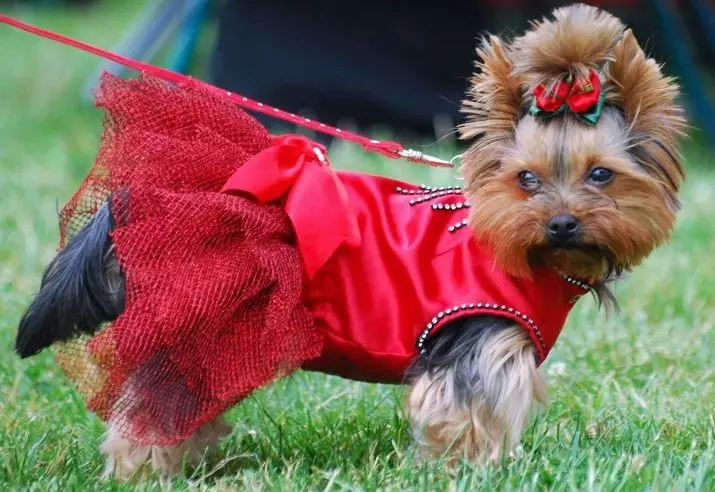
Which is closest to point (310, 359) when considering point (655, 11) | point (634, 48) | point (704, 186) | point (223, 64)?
point (634, 48)

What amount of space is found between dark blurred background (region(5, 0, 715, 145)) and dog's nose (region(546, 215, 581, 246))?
4837 mm

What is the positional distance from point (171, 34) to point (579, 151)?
6.63 m

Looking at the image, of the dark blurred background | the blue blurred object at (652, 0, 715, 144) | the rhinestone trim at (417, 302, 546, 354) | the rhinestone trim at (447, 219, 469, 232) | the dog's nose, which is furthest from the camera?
the blue blurred object at (652, 0, 715, 144)

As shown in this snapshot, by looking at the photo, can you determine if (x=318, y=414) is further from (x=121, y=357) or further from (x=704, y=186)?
(x=704, y=186)

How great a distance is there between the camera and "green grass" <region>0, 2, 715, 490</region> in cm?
290

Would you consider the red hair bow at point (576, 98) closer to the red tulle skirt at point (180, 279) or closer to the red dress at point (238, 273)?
the red dress at point (238, 273)

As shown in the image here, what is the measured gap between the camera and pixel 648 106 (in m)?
2.82

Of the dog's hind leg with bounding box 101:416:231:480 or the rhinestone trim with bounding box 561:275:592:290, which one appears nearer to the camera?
the rhinestone trim with bounding box 561:275:592:290

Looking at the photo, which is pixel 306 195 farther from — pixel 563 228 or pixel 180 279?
pixel 563 228

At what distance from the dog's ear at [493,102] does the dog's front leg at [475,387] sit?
41 centimetres

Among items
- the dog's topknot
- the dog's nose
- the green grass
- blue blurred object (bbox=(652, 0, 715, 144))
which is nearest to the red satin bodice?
the dog's nose

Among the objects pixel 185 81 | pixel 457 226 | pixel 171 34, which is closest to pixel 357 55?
pixel 171 34

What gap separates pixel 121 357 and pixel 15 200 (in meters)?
3.63

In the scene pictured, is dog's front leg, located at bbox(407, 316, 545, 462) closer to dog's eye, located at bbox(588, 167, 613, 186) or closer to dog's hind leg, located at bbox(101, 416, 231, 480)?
dog's eye, located at bbox(588, 167, 613, 186)
